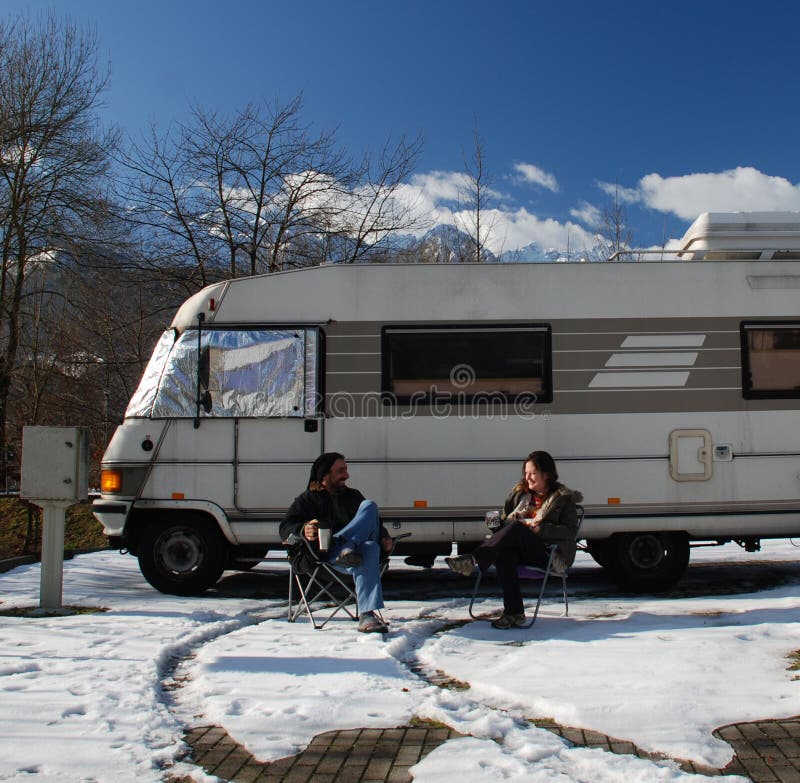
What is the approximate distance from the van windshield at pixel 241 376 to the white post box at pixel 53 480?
3.28ft

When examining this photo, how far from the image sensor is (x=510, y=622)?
5277mm

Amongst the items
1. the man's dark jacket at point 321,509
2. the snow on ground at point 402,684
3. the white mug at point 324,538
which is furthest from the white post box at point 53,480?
the white mug at point 324,538

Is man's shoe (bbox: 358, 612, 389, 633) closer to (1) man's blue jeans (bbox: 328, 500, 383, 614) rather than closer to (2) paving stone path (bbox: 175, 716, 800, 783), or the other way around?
(1) man's blue jeans (bbox: 328, 500, 383, 614)

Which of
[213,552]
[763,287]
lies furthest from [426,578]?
[763,287]

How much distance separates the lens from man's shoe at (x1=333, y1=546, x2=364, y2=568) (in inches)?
204

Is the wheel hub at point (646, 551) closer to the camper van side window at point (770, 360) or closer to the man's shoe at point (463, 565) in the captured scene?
the camper van side window at point (770, 360)

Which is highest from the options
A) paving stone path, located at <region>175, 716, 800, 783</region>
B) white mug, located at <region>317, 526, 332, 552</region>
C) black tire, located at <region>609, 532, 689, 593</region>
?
white mug, located at <region>317, 526, 332, 552</region>

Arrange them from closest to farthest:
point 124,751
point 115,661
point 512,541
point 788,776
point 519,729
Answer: point 788,776
point 124,751
point 519,729
point 115,661
point 512,541

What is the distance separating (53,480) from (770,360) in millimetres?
5969

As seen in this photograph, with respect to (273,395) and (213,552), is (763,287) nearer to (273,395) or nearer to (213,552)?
(273,395)

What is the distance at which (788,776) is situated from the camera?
9.40 ft

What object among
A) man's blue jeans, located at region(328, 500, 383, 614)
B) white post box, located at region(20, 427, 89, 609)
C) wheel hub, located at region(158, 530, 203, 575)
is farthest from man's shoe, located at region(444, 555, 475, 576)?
white post box, located at region(20, 427, 89, 609)

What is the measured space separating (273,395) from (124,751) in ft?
13.1

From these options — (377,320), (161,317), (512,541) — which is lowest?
(512,541)
